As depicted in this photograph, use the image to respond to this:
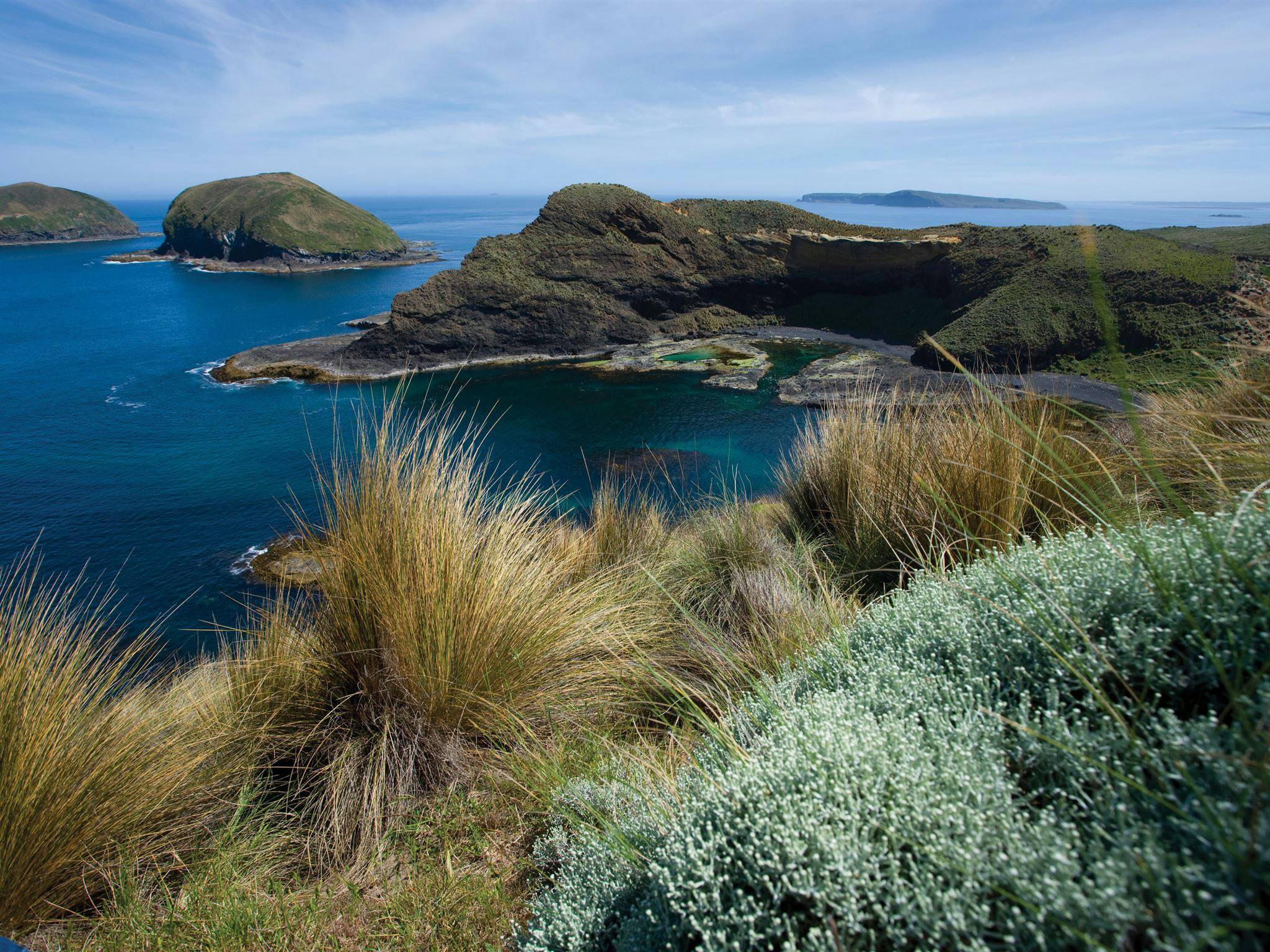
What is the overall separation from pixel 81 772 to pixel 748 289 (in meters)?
45.5

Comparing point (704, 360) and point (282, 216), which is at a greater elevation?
point (282, 216)

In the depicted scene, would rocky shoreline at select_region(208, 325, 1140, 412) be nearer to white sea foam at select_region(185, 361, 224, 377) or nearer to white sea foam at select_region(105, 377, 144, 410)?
white sea foam at select_region(185, 361, 224, 377)

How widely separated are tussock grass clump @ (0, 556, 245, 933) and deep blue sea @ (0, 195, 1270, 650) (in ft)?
4.84

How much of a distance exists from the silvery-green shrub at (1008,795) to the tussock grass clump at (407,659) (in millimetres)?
930

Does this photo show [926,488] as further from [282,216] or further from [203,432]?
[282,216]

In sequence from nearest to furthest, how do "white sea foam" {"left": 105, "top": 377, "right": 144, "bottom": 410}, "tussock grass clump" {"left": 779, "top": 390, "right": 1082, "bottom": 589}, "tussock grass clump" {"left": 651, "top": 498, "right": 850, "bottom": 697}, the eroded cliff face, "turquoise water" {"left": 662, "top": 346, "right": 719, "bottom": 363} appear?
"tussock grass clump" {"left": 651, "top": 498, "right": 850, "bottom": 697} → "tussock grass clump" {"left": 779, "top": 390, "right": 1082, "bottom": 589} → "white sea foam" {"left": 105, "top": 377, "right": 144, "bottom": 410} → "turquoise water" {"left": 662, "top": 346, "right": 719, "bottom": 363} → the eroded cliff face

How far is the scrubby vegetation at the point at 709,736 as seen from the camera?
1132 millimetres

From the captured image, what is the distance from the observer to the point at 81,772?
2.21 metres

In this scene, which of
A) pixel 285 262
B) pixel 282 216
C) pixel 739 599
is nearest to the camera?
pixel 739 599

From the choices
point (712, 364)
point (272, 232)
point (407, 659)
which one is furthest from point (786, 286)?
point (272, 232)

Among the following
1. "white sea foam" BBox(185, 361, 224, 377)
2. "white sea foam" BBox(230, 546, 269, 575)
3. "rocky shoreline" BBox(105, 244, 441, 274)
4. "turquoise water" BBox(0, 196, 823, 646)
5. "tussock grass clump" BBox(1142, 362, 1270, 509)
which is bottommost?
"white sea foam" BBox(230, 546, 269, 575)

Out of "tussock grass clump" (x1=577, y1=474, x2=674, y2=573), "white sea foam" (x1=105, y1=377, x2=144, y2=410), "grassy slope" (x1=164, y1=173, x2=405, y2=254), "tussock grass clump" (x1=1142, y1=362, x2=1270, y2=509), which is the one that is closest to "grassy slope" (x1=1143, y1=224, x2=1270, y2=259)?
"tussock grass clump" (x1=1142, y1=362, x2=1270, y2=509)

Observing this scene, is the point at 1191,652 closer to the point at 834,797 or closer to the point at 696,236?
the point at 834,797

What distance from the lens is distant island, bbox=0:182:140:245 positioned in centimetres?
9819
